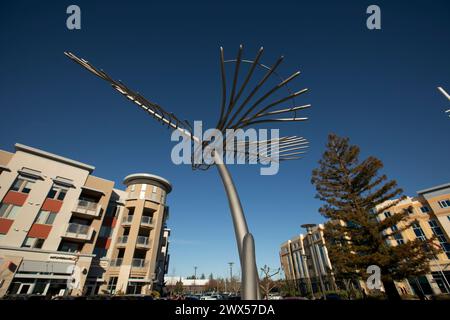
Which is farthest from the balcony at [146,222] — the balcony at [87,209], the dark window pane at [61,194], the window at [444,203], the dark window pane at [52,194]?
the window at [444,203]

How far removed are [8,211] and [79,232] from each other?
6.75 m

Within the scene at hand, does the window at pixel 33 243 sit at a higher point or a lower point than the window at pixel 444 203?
lower

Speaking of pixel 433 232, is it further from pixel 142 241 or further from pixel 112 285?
pixel 112 285

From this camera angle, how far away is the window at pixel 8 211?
67.8ft

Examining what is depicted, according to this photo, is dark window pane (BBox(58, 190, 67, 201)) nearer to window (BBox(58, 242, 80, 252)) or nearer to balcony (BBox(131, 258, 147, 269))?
window (BBox(58, 242, 80, 252))

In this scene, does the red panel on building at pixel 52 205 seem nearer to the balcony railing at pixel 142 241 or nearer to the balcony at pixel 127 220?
the balcony at pixel 127 220

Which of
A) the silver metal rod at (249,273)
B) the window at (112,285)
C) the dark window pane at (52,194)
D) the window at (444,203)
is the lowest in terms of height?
the silver metal rod at (249,273)

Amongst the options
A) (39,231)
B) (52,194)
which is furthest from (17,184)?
(39,231)

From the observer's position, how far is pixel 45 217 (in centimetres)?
2298

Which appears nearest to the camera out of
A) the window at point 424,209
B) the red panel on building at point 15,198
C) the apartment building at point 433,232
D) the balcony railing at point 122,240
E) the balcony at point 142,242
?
the red panel on building at point 15,198

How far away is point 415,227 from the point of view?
3428 cm
